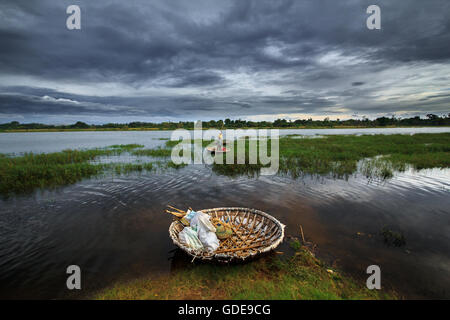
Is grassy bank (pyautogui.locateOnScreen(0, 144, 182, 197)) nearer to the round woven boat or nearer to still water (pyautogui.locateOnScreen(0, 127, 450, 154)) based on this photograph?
the round woven boat

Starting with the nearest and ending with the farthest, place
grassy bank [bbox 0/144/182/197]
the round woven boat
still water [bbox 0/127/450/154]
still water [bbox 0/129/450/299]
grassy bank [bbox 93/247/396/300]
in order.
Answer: grassy bank [bbox 93/247/396/300] → the round woven boat → still water [bbox 0/129/450/299] → grassy bank [bbox 0/144/182/197] → still water [bbox 0/127/450/154]

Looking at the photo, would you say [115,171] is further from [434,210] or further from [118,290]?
[434,210]

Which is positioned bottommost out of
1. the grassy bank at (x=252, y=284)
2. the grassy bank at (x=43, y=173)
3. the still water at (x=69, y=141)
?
the grassy bank at (x=252, y=284)

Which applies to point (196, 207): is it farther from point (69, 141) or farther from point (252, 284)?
point (69, 141)

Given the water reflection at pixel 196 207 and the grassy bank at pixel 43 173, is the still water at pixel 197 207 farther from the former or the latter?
the grassy bank at pixel 43 173

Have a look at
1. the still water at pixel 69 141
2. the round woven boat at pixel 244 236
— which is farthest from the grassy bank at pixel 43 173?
the still water at pixel 69 141

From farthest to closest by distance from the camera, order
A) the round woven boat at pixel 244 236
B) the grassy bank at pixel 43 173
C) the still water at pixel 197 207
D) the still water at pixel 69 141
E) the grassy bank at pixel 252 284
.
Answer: the still water at pixel 69 141 → the grassy bank at pixel 43 173 → the still water at pixel 197 207 → the round woven boat at pixel 244 236 → the grassy bank at pixel 252 284

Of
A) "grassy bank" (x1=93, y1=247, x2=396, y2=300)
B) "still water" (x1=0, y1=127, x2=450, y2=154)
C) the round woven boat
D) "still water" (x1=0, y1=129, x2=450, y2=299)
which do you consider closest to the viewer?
"grassy bank" (x1=93, y1=247, x2=396, y2=300)

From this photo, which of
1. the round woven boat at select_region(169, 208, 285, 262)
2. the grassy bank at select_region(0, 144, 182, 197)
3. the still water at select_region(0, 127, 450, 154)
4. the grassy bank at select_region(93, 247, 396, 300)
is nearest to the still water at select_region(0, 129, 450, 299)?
the grassy bank at select_region(93, 247, 396, 300)

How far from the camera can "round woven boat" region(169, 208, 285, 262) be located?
4867mm

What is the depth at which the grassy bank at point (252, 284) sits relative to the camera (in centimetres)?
407

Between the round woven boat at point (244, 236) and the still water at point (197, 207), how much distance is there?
693 millimetres

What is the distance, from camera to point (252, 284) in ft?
14.2

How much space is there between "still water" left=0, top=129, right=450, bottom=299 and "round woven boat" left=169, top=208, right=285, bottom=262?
693mm
